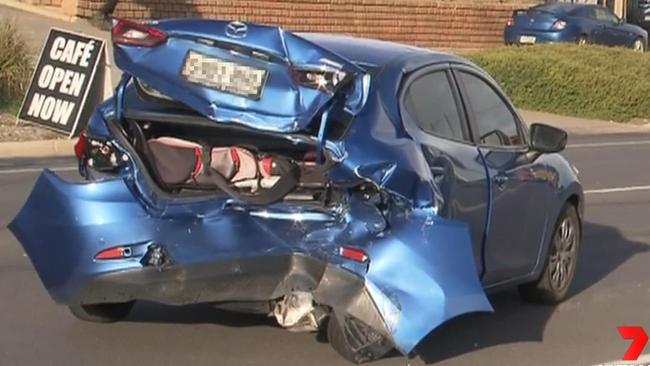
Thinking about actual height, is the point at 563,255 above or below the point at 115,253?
below

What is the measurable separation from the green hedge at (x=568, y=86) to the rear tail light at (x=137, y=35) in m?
20.6

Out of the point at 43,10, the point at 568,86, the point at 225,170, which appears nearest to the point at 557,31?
the point at 568,86

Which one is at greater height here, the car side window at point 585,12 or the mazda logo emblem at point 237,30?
the mazda logo emblem at point 237,30

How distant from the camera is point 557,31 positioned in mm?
34094

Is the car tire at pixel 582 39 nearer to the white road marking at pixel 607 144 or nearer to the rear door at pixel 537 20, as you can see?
Result: the rear door at pixel 537 20

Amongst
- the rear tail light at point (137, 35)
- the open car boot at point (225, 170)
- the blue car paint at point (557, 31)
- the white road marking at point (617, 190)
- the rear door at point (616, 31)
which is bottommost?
the rear door at point (616, 31)

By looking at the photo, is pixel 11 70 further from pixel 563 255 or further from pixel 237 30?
pixel 237 30

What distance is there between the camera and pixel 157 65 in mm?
7121

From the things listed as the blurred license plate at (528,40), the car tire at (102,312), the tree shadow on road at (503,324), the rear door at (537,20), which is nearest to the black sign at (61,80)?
the tree shadow on road at (503,324)

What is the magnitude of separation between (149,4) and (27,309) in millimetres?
22229

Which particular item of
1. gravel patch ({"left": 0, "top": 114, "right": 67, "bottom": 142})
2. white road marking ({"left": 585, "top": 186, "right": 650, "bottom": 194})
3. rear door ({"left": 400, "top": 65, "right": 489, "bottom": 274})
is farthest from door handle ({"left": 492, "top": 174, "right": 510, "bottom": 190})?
gravel patch ({"left": 0, "top": 114, "right": 67, "bottom": 142})

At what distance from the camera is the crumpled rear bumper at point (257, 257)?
21.6 ft

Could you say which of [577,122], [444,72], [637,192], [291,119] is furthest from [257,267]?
[577,122]

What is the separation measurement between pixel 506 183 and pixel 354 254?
162 centimetres
